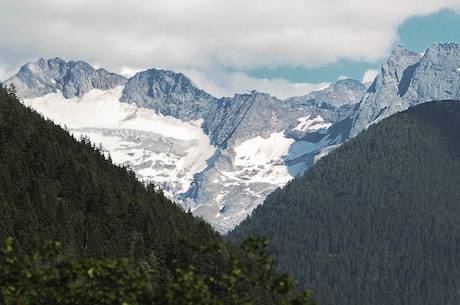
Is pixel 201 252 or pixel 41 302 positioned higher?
pixel 201 252

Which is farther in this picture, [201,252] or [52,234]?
[52,234]

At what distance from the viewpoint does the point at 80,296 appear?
1362 inches

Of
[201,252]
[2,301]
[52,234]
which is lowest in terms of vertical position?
[2,301]

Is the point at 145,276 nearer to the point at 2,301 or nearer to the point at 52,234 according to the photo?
the point at 2,301

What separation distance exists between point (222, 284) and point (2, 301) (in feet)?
32.0

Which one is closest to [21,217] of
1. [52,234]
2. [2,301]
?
[52,234]

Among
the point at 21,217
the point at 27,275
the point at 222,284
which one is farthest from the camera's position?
the point at 21,217

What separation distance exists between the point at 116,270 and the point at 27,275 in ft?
12.4

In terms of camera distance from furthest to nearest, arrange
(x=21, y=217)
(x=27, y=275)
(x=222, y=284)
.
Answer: (x=21, y=217) < (x=222, y=284) < (x=27, y=275)

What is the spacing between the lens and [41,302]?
34688 millimetres

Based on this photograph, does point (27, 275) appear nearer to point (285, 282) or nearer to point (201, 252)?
point (201, 252)

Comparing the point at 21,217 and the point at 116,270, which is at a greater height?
the point at 21,217

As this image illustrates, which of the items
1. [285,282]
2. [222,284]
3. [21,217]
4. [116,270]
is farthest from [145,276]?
[21,217]

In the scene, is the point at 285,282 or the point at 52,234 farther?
the point at 52,234
